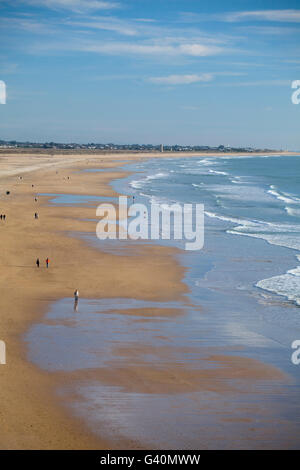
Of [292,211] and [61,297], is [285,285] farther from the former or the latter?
[292,211]

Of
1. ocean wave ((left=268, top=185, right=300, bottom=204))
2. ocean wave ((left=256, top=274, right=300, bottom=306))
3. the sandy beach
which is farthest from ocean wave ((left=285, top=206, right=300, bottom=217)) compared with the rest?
ocean wave ((left=256, top=274, right=300, bottom=306))

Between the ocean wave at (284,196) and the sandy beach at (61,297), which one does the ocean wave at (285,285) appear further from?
the ocean wave at (284,196)

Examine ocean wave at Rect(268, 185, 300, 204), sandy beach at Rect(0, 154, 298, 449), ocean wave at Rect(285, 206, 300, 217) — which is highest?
ocean wave at Rect(268, 185, 300, 204)

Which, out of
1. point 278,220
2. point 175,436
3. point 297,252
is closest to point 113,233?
point 297,252

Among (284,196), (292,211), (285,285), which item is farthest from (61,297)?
(284,196)

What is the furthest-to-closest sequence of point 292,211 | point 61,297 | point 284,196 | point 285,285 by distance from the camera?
point 284,196 → point 292,211 → point 285,285 → point 61,297

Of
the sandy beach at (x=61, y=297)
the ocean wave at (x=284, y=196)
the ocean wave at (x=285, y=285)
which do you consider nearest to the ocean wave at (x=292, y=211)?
the ocean wave at (x=284, y=196)

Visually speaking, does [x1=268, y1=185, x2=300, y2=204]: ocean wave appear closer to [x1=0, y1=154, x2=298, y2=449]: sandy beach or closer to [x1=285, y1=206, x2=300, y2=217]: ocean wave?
[x1=285, y1=206, x2=300, y2=217]: ocean wave
